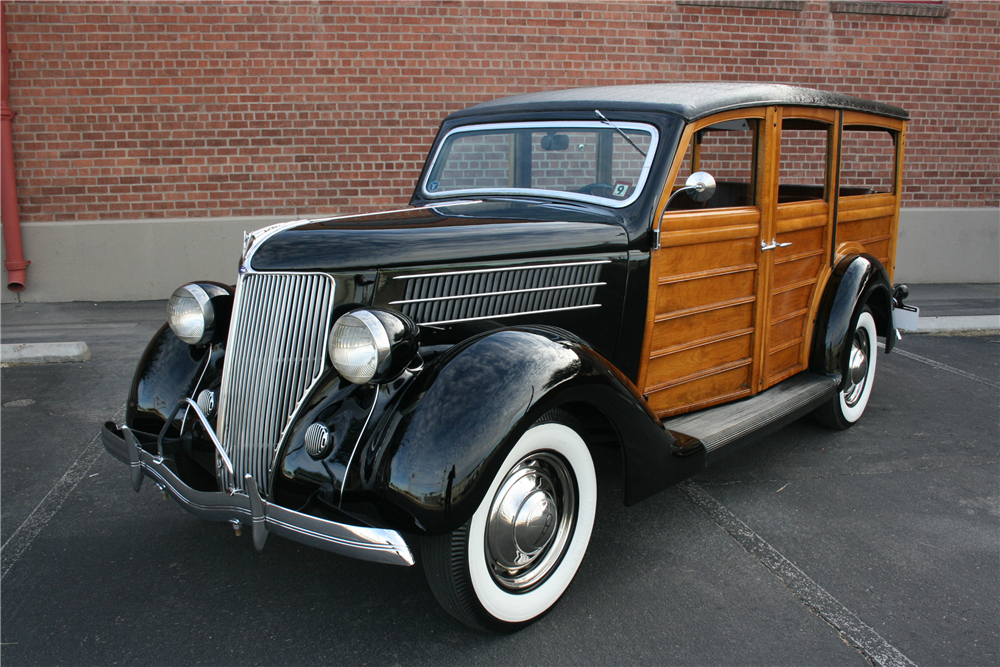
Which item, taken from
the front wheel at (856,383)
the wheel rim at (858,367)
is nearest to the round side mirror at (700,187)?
the front wheel at (856,383)

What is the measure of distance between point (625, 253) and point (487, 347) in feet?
2.86

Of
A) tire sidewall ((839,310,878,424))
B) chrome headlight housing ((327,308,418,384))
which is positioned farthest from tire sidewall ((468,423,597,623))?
tire sidewall ((839,310,878,424))

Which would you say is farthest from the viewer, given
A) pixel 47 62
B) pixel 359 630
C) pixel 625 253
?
pixel 47 62

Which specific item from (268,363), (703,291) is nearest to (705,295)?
(703,291)

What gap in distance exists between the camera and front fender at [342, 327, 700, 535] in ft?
6.45

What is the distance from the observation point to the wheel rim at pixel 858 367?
13.3 feet

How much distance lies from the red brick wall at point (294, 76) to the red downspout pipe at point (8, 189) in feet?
0.31

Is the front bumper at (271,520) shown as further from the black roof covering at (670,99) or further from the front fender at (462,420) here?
Result: the black roof covering at (670,99)

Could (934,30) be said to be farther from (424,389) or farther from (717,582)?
(424,389)

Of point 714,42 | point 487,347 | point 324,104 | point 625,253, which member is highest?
point 714,42

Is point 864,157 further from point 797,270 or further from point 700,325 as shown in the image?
point 700,325

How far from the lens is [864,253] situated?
160 inches

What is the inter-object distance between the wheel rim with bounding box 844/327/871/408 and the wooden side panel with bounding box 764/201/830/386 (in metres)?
0.42

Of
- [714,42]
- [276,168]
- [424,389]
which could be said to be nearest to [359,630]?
[424,389]
